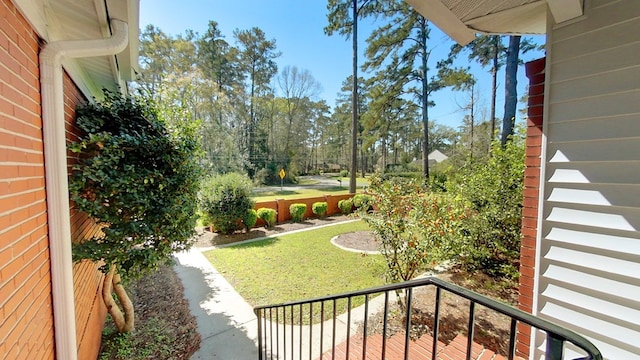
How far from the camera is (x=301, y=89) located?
25406 millimetres

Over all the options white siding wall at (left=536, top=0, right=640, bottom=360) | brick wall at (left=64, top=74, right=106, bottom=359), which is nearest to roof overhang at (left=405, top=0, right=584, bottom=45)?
white siding wall at (left=536, top=0, right=640, bottom=360)

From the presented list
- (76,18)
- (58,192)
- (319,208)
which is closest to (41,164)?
(58,192)

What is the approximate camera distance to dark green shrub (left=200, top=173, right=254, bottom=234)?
25.7 feet

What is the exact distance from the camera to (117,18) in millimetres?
1988

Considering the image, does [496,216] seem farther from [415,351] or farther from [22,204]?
[22,204]

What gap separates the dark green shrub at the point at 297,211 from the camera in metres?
10.1

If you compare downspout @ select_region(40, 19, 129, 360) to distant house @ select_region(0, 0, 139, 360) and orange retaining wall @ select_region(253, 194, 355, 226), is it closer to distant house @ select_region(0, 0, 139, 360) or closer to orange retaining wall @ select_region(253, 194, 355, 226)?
distant house @ select_region(0, 0, 139, 360)

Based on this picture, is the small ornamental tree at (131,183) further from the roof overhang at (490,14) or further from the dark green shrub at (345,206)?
the dark green shrub at (345,206)

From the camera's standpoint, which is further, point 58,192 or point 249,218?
point 249,218

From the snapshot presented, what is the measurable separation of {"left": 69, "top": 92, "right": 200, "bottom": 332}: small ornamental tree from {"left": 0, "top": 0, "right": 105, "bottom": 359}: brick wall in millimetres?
700

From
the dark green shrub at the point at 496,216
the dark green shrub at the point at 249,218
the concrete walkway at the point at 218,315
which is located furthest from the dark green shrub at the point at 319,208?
the dark green shrub at the point at 496,216

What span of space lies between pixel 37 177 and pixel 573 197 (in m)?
3.54

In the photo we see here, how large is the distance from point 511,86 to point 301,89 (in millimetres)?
20031

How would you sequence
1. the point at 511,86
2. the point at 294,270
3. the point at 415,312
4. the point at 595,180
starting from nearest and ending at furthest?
1. the point at 595,180
2. the point at 415,312
3. the point at 294,270
4. the point at 511,86
